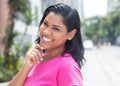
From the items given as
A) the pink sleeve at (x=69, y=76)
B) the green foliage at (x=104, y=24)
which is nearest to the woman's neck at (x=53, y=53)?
the pink sleeve at (x=69, y=76)

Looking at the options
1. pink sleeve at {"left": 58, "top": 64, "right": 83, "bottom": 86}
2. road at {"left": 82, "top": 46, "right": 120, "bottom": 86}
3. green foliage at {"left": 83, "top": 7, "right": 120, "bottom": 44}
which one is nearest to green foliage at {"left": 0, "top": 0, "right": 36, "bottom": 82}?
road at {"left": 82, "top": 46, "right": 120, "bottom": 86}

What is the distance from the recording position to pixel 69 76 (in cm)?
124

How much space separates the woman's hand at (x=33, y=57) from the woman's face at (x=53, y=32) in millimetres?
41

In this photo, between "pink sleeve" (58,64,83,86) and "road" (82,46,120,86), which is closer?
"pink sleeve" (58,64,83,86)

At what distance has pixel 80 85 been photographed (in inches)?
48.7

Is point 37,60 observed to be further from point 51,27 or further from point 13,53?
point 13,53

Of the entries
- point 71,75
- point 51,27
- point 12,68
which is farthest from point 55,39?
point 12,68

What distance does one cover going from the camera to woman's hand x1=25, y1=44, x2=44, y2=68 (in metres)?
1.37

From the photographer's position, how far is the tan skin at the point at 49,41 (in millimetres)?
1327

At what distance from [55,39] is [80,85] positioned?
200 millimetres

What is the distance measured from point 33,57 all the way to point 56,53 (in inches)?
3.6

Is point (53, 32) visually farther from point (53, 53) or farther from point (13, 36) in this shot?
point (13, 36)

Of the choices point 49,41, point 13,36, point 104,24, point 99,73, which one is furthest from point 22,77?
point 104,24

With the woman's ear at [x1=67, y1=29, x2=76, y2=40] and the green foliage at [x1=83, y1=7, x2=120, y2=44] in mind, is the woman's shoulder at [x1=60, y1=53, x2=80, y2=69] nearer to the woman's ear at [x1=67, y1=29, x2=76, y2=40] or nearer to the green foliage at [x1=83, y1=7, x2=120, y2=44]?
the woman's ear at [x1=67, y1=29, x2=76, y2=40]
